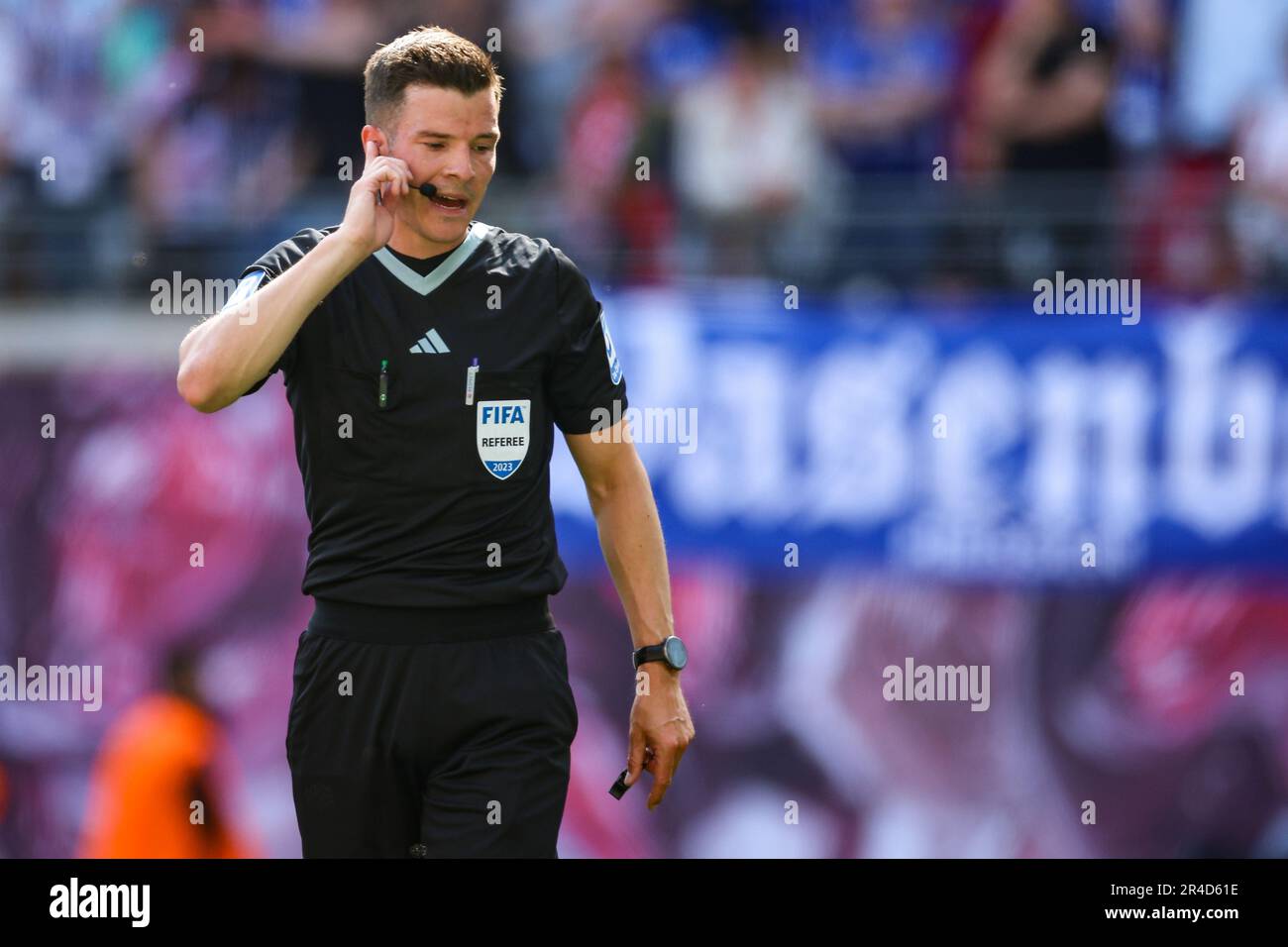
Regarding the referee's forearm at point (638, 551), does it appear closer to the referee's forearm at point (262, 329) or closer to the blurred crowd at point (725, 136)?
the referee's forearm at point (262, 329)

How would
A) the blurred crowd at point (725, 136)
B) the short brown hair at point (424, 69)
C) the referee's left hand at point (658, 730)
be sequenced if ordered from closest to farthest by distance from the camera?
the short brown hair at point (424, 69), the referee's left hand at point (658, 730), the blurred crowd at point (725, 136)

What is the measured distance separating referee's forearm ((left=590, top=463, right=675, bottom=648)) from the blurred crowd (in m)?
4.77

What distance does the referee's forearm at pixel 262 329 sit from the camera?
4.10 metres

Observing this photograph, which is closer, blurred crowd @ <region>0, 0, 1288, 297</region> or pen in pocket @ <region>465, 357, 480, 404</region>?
pen in pocket @ <region>465, 357, 480, 404</region>

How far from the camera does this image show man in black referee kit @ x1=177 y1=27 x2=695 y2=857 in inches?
170

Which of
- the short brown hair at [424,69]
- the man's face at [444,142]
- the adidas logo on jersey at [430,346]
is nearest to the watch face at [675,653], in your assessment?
the adidas logo on jersey at [430,346]

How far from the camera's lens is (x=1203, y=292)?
30.7ft

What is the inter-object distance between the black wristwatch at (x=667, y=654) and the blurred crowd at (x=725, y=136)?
492 centimetres

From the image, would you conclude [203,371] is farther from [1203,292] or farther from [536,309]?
[1203,292]

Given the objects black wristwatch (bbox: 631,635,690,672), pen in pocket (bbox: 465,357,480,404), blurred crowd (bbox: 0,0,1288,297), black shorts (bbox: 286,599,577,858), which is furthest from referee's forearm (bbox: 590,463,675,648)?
blurred crowd (bbox: 0,0,1288,297)

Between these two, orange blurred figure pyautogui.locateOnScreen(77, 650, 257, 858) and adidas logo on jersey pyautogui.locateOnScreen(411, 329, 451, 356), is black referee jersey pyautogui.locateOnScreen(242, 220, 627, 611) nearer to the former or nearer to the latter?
adidas logo on jersey pyautogui.locateOnScreen(411, 329, 451, 356)

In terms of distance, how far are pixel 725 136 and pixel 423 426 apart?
5.52 metres

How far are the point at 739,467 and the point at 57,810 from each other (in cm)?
376

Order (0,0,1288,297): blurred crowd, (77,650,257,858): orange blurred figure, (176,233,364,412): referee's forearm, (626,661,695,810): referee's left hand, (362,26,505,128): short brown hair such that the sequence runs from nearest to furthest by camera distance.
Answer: (176,233,364,412): referee's forearm < (362,26,505,128): short brown hair < (626,661,695,810): referee's left hand < (77,650,257,858): orange blurred figure < (0,0,1288,297): blurred crowd
